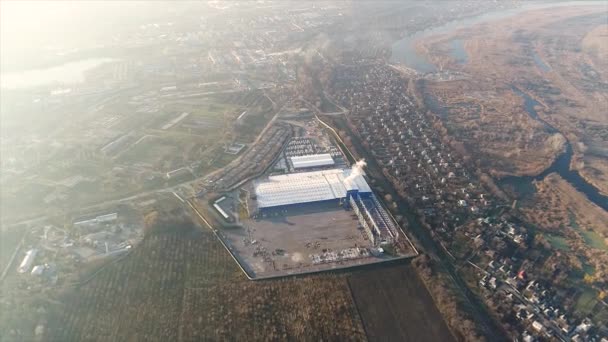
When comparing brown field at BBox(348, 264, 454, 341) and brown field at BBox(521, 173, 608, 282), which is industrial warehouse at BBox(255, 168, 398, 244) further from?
brown field at BBox(521, 173, 608, 282)

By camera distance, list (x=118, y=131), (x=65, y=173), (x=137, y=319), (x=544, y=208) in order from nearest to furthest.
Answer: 1. (x=137, y=319)
2. (x=544, y=208)
3. (x=65, y=173)
4. (x=118, y=131)

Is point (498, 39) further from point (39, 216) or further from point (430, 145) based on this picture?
point (39, 216)

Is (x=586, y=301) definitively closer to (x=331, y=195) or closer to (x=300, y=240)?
(x=331, y=195)

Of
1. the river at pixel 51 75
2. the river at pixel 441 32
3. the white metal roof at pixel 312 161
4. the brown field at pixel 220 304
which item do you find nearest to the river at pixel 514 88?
the river at pixel 441 32

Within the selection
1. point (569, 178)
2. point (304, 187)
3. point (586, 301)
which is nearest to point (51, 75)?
point (304, 187)

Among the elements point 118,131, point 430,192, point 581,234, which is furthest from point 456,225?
point 118,131
